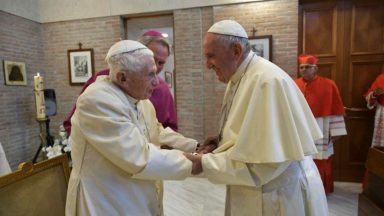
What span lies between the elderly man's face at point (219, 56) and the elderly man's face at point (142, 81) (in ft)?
0.98

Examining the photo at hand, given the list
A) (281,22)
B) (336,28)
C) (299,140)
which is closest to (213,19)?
(281,22)

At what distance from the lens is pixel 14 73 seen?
14.5 ft

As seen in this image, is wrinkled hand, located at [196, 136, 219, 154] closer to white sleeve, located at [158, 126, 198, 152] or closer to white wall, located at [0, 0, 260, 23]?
white sleeve, located at [158, 126, 198, 152]

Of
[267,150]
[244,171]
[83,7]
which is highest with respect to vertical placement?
[83,7]

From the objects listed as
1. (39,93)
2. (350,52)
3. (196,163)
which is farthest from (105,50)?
(196,163)

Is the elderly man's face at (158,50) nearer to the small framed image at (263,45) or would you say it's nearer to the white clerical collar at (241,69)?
the white clerical collar at (241,69)

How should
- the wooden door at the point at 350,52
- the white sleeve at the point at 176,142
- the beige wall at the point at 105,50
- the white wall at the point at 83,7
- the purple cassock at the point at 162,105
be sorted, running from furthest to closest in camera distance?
the white wall at the point at 83,7 < the beige wall at the point at 105,50 < the wooden door at the point at 350,52 < the purple cassock at the point at 162,105 < the white sleeve at the point at 176,142

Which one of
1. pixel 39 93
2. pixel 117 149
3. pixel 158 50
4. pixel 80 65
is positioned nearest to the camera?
pixel 117 149

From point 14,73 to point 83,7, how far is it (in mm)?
1574

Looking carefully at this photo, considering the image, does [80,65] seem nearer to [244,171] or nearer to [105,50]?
A: [105,50]

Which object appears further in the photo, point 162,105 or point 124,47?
point 162,105

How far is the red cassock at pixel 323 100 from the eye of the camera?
3.28m

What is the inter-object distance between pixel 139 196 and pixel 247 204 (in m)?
0.50

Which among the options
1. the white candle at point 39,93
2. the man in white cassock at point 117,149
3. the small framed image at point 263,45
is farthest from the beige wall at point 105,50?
the man in white cassock at point 117,149
